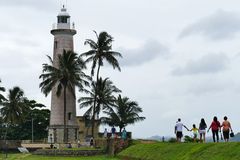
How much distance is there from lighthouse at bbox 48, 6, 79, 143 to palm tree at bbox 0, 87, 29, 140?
11350 mm

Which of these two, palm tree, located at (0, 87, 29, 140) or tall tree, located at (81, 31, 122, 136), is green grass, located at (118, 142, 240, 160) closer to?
tall tree, located at (81, 31, 122, 136)

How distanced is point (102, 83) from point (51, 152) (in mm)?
18770

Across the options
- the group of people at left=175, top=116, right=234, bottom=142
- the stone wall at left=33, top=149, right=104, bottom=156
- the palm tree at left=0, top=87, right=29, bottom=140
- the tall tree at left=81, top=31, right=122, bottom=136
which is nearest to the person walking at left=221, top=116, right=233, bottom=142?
the group of people at left=175, top=116, right=234, bottom=142

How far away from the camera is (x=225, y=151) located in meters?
22.8

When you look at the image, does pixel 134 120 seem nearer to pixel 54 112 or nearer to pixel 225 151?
pixel 54 112

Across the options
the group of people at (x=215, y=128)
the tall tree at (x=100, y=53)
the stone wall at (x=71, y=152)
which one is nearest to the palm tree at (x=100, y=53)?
the tall tree at (x=100, y=53)

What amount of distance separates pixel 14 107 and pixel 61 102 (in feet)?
44.3

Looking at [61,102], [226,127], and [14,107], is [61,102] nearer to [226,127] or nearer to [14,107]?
[14,107]

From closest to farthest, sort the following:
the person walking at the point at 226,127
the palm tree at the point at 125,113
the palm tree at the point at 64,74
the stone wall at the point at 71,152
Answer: the person walking at the point at 226,127 → the stone wall at the point at 71,152 → the palm tree at the point at 64,74 → the palm tree at the point at 125,113

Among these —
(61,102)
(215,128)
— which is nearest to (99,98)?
(61,102)

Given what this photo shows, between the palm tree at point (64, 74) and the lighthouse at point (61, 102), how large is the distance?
288cm

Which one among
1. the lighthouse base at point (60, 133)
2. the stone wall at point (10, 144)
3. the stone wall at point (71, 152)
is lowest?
the stone wall at point (71, 152)

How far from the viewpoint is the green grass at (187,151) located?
73.8ft

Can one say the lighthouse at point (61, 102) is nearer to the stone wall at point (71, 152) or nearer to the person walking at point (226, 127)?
the stone wall at point (71, 152)
